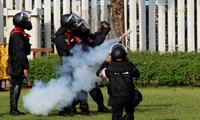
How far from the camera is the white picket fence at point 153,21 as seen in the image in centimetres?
2019

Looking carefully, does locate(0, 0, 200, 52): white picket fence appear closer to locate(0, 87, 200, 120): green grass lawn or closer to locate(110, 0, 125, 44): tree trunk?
locate(110, 0, 125, 44): tree trunk

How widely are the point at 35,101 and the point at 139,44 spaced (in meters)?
10.1

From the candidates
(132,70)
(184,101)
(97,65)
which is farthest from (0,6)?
(132,70)

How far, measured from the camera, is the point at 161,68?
17.7m

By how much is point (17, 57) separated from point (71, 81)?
1.07 metres

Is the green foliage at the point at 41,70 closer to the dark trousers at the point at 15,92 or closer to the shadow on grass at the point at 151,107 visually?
the shadow on grass at the point at 151,107

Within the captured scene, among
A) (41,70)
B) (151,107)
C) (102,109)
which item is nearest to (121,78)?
(102,109)

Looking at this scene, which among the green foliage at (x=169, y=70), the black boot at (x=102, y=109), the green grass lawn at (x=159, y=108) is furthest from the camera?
the green foliage at (x=169, y=70)

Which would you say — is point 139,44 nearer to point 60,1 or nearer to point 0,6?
point 60,1

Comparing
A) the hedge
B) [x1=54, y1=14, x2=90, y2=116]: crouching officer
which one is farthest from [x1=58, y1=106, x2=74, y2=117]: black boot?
the hedge

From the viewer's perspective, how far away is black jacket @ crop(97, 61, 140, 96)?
9.00 metres

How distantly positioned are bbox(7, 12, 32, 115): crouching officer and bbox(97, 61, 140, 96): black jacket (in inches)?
99.7

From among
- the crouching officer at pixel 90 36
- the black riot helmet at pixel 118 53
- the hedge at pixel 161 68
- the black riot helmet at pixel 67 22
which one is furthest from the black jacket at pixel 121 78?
the hedge at pixel 161 68

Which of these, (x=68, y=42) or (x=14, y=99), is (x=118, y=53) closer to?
(x=68, y=42)
